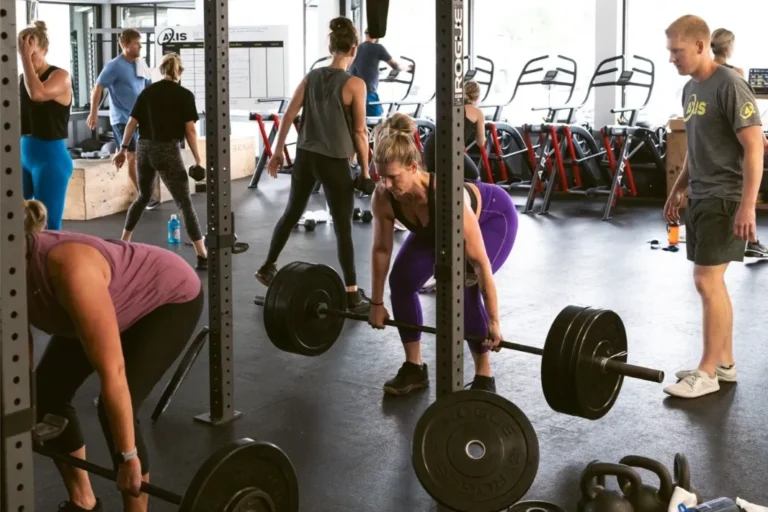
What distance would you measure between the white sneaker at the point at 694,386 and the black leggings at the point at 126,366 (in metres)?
1.86

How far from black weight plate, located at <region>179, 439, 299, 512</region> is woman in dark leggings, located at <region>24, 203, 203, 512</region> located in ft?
0.60

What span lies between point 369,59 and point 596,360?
6.57 meters

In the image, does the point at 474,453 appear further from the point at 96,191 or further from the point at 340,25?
the point at 96,191

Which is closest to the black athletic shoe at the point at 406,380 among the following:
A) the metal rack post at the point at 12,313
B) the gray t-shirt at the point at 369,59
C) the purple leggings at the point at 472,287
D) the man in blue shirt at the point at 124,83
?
the purple leggings at the point at 472,287

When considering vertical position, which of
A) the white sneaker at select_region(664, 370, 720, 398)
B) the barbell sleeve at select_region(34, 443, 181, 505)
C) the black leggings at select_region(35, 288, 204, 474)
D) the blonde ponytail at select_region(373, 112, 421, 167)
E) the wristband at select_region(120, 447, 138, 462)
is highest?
the blonde ponytail at select_region(373, 112, 421, 167)

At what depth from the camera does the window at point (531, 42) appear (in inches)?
380

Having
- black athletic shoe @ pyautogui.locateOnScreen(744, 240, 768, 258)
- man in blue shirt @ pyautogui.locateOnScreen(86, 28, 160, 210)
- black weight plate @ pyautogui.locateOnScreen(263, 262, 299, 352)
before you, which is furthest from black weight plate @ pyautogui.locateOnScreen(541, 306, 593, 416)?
man in blue shirt @ pyautogui.locateOnScreen(86, 28, 160, 210)

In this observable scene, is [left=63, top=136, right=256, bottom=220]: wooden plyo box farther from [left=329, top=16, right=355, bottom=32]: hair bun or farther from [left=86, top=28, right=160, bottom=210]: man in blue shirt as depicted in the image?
[left=329, top=16, right=355, bottom=32]: hair bun

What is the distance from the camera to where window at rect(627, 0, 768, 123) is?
8602 millimetres

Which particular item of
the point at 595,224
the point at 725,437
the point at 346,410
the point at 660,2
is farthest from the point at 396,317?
the point at 660,2

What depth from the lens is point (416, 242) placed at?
10.8 ft

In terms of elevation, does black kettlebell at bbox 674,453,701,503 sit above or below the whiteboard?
below

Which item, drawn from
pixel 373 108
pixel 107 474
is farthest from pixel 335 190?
pixel 373 108

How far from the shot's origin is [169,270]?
2.32 metres
